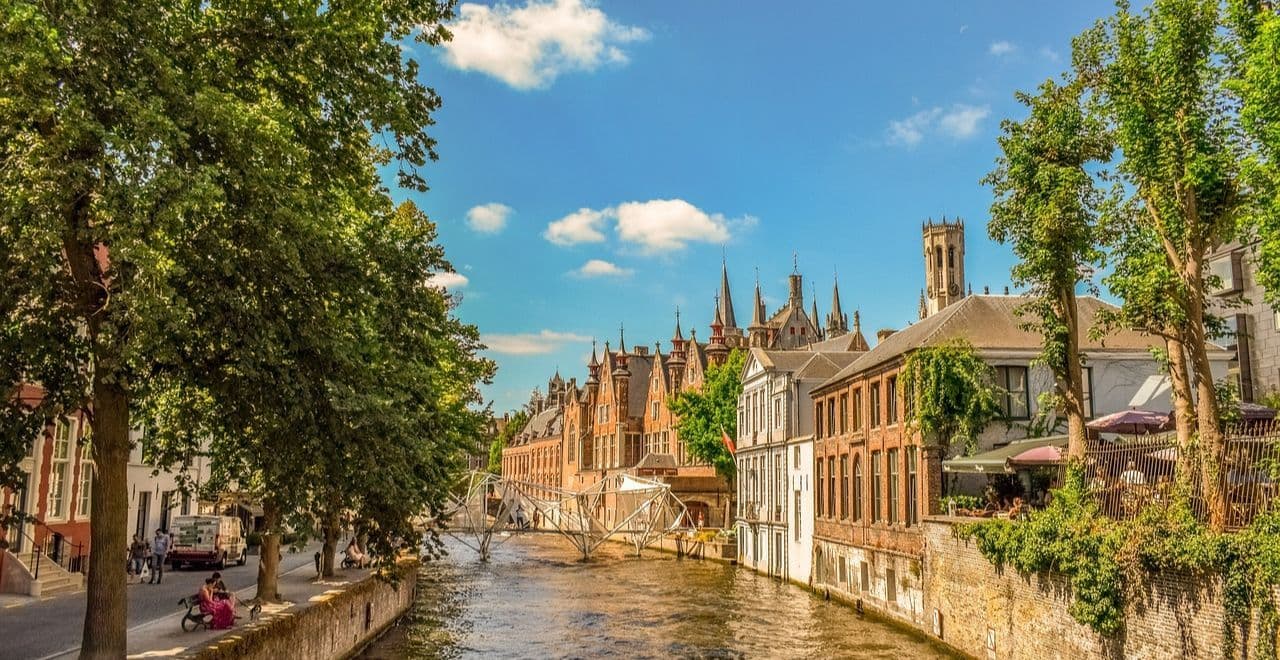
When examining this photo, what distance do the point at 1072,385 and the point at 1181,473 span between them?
5.42 metres

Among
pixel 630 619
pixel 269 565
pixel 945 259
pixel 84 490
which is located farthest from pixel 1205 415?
pixel 945 259

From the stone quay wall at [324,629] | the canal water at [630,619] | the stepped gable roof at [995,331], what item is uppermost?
the stepped gable roof at [995,331]

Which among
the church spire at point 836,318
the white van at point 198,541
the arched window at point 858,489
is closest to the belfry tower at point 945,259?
the church spire at point 836,318

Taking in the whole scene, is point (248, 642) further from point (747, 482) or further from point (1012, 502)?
point (747, 482)

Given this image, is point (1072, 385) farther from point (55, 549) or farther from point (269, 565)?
point (55, 549)

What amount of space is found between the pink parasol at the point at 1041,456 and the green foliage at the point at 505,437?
4645 inches

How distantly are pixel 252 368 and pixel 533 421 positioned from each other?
Answer: 116 m

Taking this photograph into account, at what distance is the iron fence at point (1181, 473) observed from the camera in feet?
51.1

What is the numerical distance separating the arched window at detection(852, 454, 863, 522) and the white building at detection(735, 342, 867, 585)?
549 cm

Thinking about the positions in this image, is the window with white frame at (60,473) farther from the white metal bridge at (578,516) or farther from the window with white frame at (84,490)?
the white metal bridge at (578,516)

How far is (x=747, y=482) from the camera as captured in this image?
2036 inches

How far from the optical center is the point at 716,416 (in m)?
61.3

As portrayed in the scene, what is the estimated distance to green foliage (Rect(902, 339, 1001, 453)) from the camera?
92.8 ft

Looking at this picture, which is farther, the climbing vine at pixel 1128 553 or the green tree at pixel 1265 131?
the green tree at pixel 1265 131
